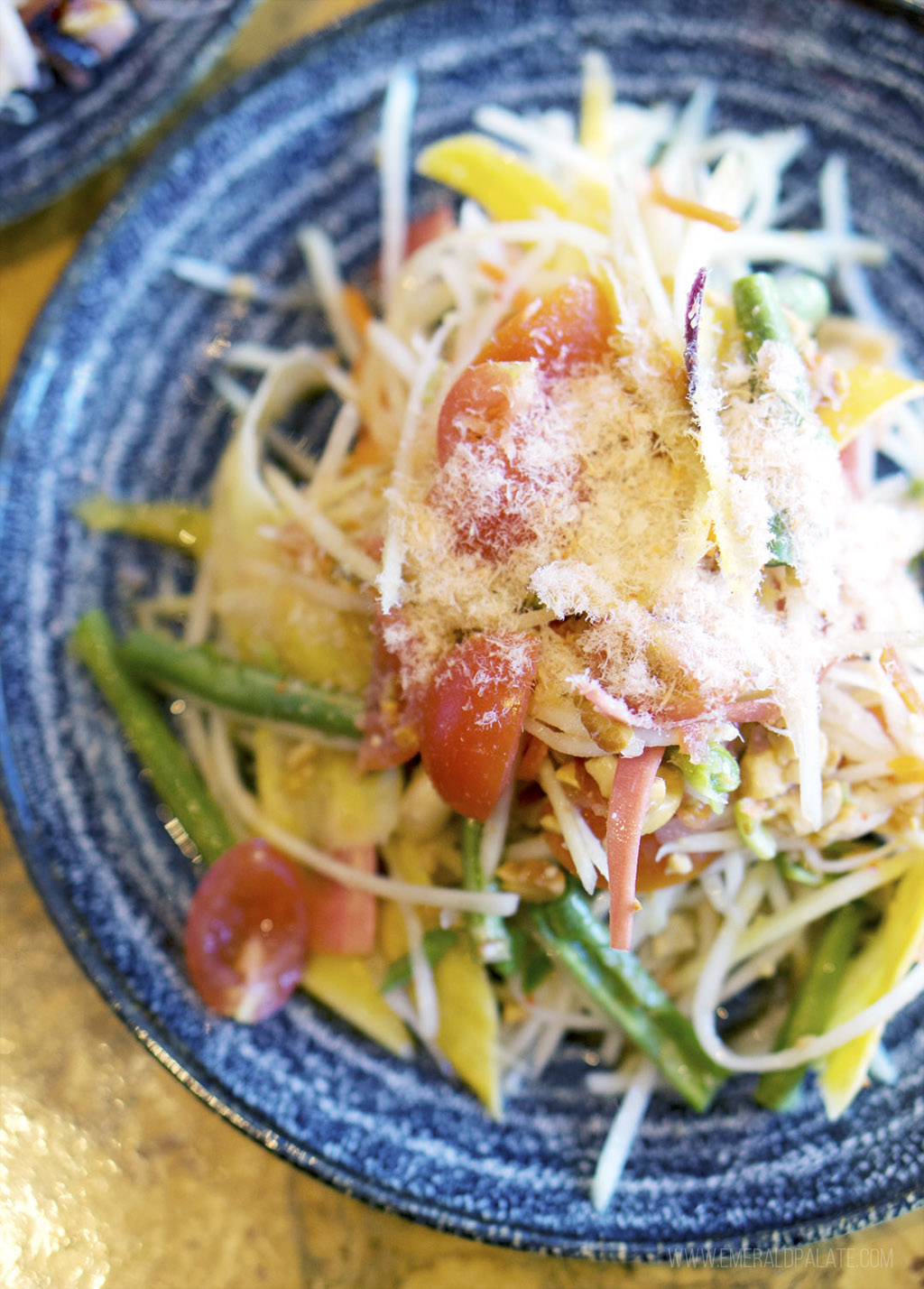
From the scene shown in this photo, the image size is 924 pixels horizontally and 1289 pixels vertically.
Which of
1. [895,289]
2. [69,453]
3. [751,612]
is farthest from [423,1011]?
[895,289]

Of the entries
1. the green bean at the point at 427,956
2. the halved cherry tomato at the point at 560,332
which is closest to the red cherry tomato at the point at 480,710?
the green bean at the point at 427,956

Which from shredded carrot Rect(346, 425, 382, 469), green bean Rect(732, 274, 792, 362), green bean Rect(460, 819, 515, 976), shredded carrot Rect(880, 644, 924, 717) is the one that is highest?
green bean Rect(732, 274, 792, 362)

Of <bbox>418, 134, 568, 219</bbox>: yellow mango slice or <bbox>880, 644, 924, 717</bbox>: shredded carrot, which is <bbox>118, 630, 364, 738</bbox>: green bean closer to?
<bbox>880, 644, 924, 717</bbox>: shredded carrot

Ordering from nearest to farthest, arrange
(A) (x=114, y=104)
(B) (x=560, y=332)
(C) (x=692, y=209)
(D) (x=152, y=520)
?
(B) (x=560, y=332), (C) (x=692, y=209), (D) (x=152, y=520), (A) (x=114, y=104)

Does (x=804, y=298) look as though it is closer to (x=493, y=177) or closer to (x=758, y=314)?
(x=758, y=314)

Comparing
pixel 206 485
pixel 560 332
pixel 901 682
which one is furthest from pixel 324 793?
pixel 901 682

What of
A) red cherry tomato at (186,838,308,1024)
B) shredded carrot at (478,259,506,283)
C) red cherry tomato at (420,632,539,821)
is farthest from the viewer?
shredded carrot at (478,259,506,283)

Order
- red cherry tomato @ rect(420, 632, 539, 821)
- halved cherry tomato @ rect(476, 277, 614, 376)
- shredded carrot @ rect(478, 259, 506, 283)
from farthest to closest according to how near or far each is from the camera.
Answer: shredded carrot @ rect(478, 259, 506, 283) < halved cherry tomato @ rect(476, 277, 614, 376) < red cherry tomato @ rect(420, 632, 539, 821)

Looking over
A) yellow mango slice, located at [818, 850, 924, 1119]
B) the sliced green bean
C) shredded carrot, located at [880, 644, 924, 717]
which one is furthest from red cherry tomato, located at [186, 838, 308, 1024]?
shredded carrot, located at [880, 644, 924, 717]
